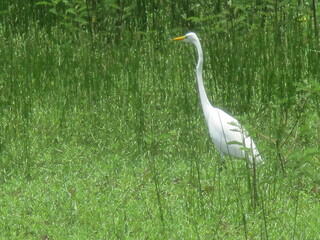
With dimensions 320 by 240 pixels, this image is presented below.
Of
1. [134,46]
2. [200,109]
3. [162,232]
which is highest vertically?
[134,46]

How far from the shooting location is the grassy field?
12.9 feet

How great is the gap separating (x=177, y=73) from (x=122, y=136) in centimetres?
104

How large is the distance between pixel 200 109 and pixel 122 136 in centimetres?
72

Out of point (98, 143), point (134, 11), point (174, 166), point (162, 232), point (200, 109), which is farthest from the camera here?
point (134, 11)

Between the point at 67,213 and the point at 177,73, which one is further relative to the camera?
the point at 177,73

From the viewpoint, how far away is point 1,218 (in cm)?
410

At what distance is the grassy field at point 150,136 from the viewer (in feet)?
12.9

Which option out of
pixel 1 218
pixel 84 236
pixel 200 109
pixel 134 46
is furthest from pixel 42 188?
pixel 134 46

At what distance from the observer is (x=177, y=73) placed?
20.5ft

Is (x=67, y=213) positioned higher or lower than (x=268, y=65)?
lower

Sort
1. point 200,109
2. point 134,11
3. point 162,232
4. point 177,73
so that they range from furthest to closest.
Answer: point 134,11 → point 177,73 → point 200,109 → point 162,232

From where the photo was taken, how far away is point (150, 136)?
17.0ft

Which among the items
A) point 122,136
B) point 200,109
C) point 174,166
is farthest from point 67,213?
point 200,109

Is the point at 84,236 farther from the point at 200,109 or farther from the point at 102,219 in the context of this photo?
the point at 200,109
